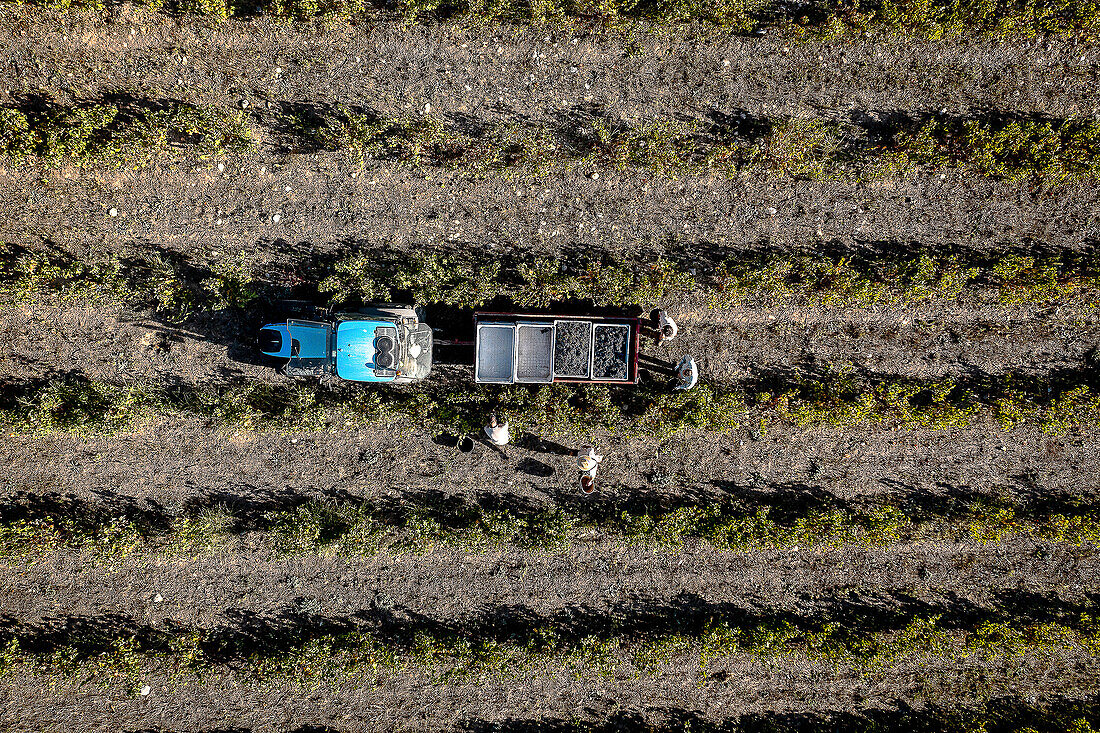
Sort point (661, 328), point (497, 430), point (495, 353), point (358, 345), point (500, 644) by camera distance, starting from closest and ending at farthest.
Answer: point (358, 345), point (495, 353), point (497, 430), point (661, 328), point (500, 644)

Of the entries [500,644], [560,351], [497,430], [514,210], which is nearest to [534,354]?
[560,351]

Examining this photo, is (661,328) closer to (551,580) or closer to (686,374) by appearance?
(686,374)

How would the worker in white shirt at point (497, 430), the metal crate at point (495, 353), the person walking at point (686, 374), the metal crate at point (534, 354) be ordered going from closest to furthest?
the metal crate at point (495, 353)
the metal crate at point (534, 354)
the worker in white shirt at point (497, 430)
the person walking at point (686, 374)

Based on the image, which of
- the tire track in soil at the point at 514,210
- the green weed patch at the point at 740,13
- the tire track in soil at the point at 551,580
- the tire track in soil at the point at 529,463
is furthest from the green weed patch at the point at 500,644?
the green weed patch at the point at 740,13

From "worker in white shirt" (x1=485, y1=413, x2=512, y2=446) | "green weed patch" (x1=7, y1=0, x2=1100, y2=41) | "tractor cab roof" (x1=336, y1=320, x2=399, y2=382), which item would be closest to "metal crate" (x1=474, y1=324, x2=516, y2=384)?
→ "worker in white shirt" (x1=485, y1=413, x2=512, y2=446)

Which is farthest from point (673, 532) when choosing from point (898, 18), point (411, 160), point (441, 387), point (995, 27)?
point (995, 27)

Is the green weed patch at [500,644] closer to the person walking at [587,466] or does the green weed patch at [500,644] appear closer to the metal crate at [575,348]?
the person walking at [587,466]

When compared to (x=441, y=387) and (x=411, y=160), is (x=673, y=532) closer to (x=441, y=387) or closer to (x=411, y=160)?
(x=441, y=387)
